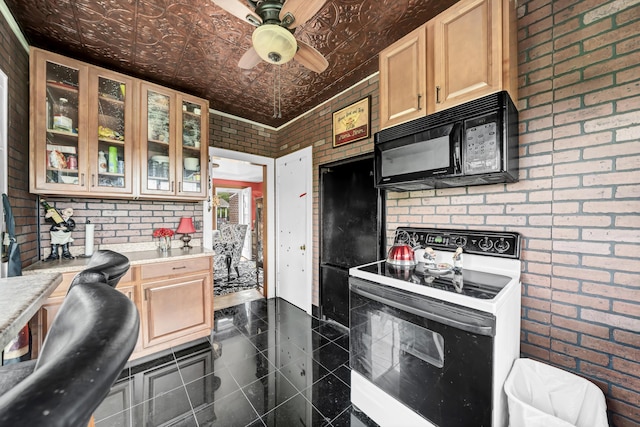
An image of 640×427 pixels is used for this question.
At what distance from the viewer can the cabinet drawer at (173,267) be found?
2.19 metres

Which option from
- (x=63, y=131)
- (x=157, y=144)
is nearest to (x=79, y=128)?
(x=63, y=131)

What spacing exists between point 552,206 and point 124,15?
295cm

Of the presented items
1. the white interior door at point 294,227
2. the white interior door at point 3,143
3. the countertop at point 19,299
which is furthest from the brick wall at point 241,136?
the countertop at point 19,299

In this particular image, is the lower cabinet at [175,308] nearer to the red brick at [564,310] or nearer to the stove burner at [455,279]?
the stove burner at [455,279]

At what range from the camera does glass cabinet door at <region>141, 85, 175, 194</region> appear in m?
2.41

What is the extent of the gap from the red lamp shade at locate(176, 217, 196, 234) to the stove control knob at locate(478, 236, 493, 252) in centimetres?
269

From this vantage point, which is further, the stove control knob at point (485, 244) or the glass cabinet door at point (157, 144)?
the glass cabinet door at point (157, 144)

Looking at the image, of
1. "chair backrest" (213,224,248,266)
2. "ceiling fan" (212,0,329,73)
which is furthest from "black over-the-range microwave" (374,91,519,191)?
"chair backrest" (213,224,248,266)

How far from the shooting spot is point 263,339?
2607 mm

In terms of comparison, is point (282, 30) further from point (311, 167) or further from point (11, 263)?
point (11, 263)

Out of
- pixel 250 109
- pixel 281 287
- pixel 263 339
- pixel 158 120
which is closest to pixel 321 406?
pixel 263 339

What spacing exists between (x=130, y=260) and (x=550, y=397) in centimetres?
303

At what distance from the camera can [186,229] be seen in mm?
2785

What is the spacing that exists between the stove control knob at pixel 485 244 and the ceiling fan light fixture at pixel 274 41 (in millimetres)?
1686
